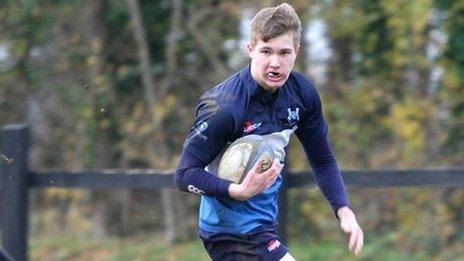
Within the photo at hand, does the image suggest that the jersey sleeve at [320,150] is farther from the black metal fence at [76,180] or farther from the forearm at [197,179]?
the black metal fence at [76,180]

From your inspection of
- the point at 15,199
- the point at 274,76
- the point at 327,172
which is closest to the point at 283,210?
the point at 15,199

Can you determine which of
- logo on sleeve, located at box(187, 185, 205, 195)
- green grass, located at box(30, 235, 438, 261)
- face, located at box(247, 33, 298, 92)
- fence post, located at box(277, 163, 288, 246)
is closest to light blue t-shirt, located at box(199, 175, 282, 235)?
logo on sleeve, located at box(187, 185, 205, 195)

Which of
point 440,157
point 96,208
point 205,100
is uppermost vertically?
point 205,100

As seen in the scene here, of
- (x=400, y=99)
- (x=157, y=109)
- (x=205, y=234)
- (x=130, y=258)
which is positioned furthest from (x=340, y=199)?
(x=157, y=109)

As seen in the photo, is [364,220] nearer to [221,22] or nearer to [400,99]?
[400,99]

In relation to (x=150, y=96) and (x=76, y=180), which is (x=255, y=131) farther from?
(x=150, y=96)

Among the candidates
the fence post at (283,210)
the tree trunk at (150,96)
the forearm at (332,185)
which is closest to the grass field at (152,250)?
the tree trunk at (150,96)

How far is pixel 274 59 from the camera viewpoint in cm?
431

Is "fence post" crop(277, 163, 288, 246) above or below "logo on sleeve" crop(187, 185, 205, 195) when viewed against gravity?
below

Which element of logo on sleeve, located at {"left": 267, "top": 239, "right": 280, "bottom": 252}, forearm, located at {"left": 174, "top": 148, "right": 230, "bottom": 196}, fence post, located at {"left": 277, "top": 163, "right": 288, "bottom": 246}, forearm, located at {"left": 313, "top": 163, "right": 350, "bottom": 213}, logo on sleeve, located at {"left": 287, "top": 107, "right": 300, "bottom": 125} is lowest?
fence post, located at {"left": 277, "top": 163, "right": 288, "bottom": 246}

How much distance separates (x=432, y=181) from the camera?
673 centimetres

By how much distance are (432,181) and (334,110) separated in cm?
307

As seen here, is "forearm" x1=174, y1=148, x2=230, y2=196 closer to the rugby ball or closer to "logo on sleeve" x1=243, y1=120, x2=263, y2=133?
the rugby ball

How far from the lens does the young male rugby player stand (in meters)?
4.32
